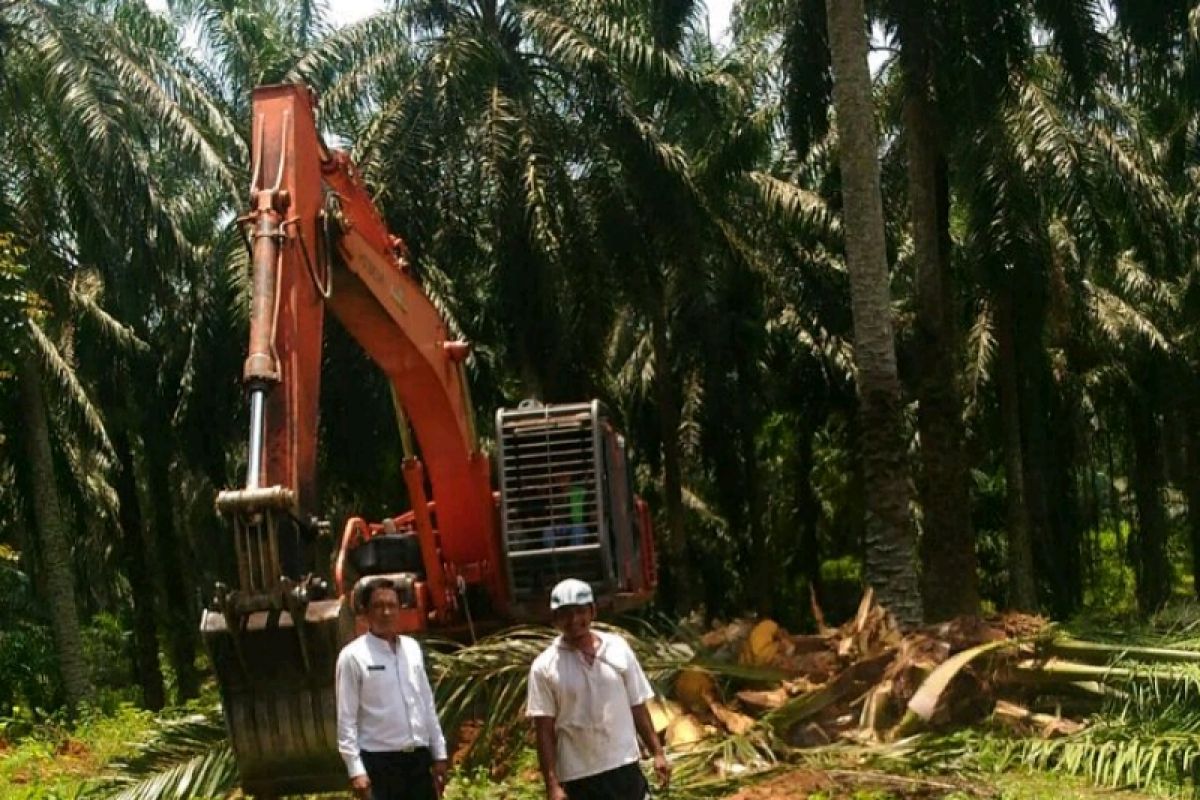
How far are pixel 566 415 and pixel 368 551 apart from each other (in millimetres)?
1896

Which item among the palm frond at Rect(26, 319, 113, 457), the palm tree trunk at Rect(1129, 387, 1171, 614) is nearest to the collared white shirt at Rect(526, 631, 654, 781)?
the palm frond at Rect(26, 319, 113, 457)

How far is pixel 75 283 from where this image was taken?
25578mm

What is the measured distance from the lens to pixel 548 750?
661 cm

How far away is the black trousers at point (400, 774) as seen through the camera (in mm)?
7098

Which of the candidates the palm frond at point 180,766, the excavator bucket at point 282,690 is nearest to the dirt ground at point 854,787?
the excavator bucket at point 282,690

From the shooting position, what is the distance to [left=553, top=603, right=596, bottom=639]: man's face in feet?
21.7

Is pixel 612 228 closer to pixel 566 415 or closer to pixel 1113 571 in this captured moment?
pixel 566 415

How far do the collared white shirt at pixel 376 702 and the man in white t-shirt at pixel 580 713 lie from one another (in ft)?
2.26

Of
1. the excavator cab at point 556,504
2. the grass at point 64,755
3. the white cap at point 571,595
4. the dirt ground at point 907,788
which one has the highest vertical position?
the excavator cab at point 556,504

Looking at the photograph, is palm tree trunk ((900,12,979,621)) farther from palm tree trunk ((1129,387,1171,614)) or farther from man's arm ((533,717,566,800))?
palm tree trunk ((1129,387,1171,614))

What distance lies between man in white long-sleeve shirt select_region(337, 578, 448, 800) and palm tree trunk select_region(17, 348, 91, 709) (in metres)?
16.0

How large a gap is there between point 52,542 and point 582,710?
55.9 ft

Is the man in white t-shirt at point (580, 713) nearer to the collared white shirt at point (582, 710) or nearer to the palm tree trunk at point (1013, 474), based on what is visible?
the collared white shirt at point (582, 710)

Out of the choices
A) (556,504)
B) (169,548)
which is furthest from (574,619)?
(169,548)
